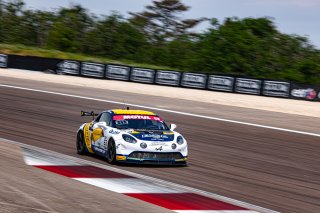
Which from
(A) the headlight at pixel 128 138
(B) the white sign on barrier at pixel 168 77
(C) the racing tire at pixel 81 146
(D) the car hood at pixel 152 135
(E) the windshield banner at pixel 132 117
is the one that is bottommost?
(C) the racing tire at pixel 81 146

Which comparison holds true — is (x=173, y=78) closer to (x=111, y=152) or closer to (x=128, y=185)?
(x=111, y=152)

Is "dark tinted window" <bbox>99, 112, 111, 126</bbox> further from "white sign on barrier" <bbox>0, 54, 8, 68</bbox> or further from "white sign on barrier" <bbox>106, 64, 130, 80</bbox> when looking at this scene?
"white sign on barrier" <bbox>0, 54, 8, 68</bbox>

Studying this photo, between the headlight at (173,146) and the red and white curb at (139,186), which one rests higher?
the headlight at (173,146)

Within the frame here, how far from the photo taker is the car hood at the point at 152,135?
43.3 feet

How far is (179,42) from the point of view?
68062mm

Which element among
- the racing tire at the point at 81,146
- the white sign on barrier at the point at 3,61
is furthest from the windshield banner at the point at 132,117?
the white sign on barrier at the point at 3,61

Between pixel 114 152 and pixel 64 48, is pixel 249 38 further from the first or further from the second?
pixel 114 152

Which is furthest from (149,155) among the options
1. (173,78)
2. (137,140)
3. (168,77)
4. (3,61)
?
(3,61)

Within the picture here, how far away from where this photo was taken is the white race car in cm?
1314

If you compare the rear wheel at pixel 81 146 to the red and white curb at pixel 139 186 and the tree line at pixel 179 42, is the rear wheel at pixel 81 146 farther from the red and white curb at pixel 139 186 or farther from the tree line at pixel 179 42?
the tree line at pixel 179 42

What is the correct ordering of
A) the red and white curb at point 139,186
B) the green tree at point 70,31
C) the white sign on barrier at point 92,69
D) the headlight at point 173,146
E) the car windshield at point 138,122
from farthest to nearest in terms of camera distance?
the green tree at point 70,31 < the white sign on barrier at point 92,69 < the car windshield at point 138,122 < the headlight at point 173,146 < the red and white curb at point 139,186

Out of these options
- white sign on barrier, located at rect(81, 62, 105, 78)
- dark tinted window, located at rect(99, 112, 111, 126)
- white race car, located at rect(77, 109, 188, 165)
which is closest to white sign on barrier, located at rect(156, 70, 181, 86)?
white sign on barrier, located at rect(81, 62, 105, 78)

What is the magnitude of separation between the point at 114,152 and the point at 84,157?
143 centimetres

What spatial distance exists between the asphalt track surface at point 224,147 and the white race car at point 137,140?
258mm
